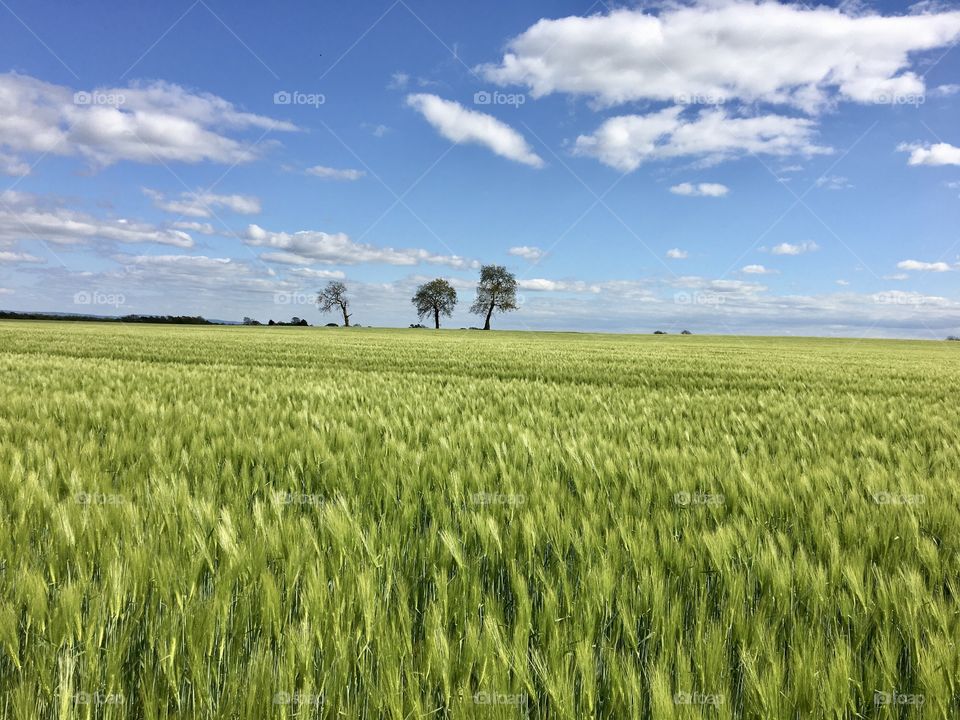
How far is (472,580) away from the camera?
5.60ft

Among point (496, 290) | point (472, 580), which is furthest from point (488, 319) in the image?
point (472, 580)

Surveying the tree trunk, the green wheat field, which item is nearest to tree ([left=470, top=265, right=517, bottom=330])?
the tree trunk

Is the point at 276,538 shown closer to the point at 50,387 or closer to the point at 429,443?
the point at 429,443

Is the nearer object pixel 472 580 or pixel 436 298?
pixel 472 580

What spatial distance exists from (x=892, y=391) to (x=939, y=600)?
1009 cm

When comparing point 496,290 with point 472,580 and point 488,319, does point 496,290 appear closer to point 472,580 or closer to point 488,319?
point 488,319

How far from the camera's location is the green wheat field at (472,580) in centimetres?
120

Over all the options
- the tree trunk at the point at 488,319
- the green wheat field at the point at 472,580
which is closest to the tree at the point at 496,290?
the tree trunk at the point at 488,319

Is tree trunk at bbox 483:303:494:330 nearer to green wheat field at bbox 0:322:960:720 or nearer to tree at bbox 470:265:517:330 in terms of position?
tree at bbox 470:265:517:330

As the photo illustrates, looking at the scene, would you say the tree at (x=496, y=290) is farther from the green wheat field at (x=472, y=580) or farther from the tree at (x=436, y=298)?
the green wheat field at (x=472, y=580)

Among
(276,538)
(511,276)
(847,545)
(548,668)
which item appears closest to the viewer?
(548,668)

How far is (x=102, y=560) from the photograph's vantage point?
69.1 inches

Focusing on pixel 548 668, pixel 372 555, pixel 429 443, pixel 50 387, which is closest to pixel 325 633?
pixel 372 555

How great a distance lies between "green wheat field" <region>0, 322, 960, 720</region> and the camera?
3.95ft
